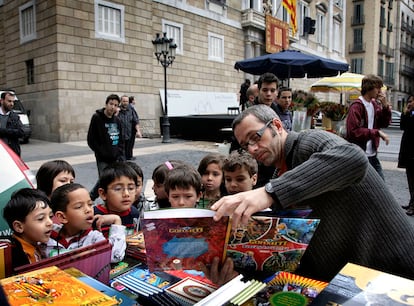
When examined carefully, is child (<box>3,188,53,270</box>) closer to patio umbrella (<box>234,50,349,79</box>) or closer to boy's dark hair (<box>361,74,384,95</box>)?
boy's dark hair (<box>361,74,384,95</box>)

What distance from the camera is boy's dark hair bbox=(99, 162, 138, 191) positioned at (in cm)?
274

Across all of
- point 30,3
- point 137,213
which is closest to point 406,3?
point 30,3

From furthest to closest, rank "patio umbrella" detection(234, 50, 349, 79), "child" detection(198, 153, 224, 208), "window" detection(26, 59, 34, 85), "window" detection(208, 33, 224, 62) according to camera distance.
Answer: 1. "window" detection(208, 33, 224, 62)
2. "window" detection(26, 59, 34, 85)
3. "patio umbrella" detection(234, 50, 349, 79)
4. "child" detection(198, 153, 224, 208)

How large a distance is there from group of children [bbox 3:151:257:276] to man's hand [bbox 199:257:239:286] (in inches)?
23.3

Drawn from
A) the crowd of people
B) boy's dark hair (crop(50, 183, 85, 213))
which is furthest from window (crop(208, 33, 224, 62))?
boy's dark hair (crop(50, 183, 85, 213))

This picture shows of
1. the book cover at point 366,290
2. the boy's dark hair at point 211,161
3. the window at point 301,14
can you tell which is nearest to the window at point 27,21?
the boy's dark hair at point 211,161

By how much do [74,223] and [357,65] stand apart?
155 feet

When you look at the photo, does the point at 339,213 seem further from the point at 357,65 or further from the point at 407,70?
the point at 407,70

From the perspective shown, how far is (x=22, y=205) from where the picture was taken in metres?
1.93

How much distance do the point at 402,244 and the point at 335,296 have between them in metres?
0.67

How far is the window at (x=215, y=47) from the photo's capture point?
2067cm

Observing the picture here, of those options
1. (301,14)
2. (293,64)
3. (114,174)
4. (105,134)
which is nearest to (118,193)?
(114,174)

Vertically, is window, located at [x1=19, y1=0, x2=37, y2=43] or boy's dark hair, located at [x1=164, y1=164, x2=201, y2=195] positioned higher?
window, located at [x1=19, y1=0, x2=37, y2=43]

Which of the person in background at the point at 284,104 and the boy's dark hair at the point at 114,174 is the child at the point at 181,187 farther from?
the person in background at the point at 284,104
